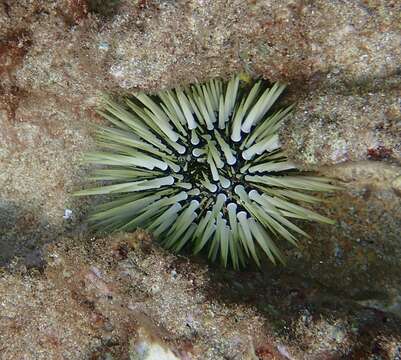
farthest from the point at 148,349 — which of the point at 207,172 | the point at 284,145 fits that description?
the point at 284,145

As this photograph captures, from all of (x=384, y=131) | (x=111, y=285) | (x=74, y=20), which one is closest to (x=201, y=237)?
Answer: (x=111, y=285)

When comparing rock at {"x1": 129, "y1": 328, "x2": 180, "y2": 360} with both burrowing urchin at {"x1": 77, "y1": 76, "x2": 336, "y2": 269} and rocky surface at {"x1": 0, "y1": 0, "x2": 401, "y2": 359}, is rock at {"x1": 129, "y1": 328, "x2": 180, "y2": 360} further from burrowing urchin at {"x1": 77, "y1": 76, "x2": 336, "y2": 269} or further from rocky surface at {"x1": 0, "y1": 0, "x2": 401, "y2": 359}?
burrowing urchin at {"x1": 77, "y1": 76, "x2": 336, "y2": 269}

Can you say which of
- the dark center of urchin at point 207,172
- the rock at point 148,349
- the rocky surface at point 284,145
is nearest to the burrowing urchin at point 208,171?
the dark center of urchin at point 207,172

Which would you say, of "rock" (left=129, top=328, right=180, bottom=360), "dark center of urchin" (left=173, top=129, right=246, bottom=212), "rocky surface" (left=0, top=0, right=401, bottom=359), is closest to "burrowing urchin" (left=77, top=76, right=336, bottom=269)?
"dark center of urchin" (left=173, top=129, right=246, bottom=212)

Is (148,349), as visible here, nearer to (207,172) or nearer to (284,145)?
(207,172)

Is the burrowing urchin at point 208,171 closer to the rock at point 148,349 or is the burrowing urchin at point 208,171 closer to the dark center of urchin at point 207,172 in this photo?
the dark center of urchin at point 207,172

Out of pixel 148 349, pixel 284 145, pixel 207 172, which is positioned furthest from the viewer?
pixel 207 172

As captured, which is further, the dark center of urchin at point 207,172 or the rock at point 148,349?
the dark center of urchin at point 207,172
